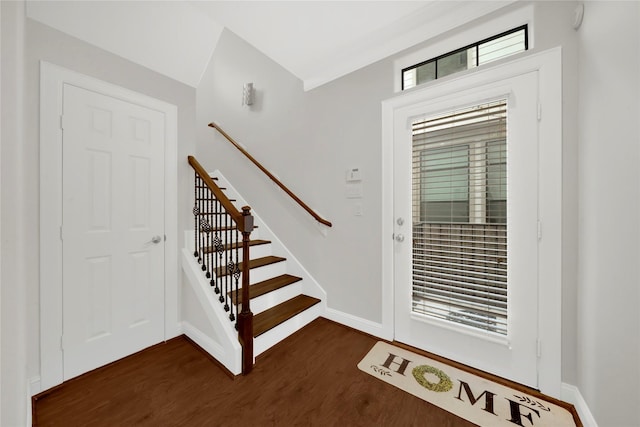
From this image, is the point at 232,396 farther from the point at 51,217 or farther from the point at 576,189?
the point at 576,189

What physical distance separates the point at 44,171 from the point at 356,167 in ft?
7.46

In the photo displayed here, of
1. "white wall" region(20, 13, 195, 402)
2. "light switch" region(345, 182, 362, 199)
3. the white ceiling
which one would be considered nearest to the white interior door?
"light switch" region(345, 182, 362, 199)

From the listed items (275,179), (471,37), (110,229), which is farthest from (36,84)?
(471,37)

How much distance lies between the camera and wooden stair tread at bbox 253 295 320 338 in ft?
6.56

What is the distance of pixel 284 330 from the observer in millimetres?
2156

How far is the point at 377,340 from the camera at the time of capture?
7.16 ft

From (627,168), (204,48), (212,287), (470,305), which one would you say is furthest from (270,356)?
(204,48)

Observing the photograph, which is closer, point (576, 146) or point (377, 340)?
point (576, 146)

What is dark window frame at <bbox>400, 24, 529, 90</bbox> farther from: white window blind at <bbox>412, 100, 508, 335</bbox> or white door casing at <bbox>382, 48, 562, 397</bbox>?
white window blind at <bbox>412, 100, 508, 335</bbox>

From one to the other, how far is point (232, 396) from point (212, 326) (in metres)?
0.56

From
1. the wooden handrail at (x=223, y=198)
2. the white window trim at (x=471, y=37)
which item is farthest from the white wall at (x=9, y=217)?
the white window trim at (x=471, y=37)

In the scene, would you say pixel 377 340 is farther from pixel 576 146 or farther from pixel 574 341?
pixel 576 146

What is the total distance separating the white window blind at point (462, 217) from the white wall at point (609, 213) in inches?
15.5

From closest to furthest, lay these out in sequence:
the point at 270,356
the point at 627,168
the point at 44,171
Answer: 1. the point at 627,168
2. the point at 44,171
3. the point at 270,356
